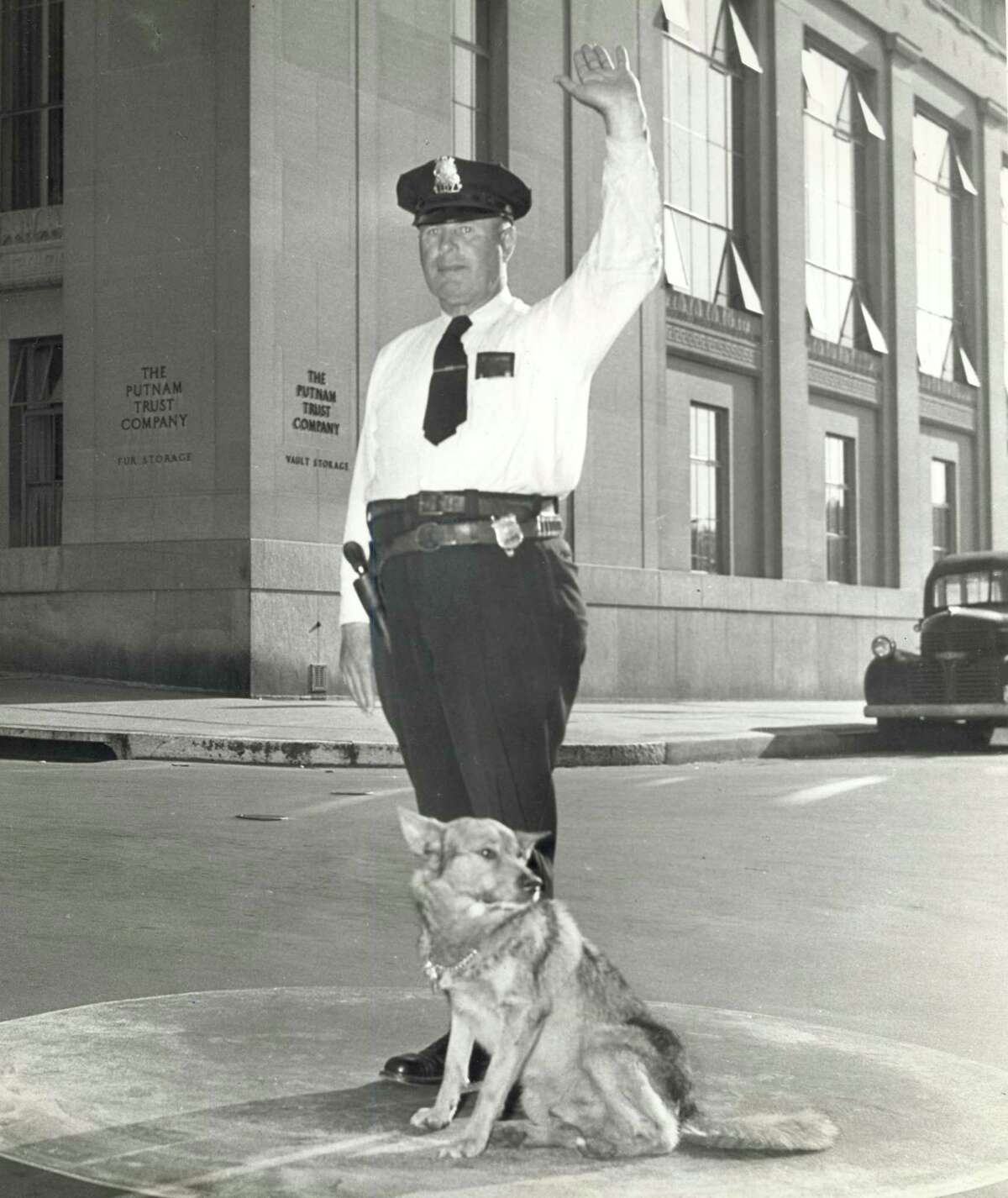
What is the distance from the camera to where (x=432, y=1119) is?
13.0 ft

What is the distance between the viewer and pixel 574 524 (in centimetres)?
2608

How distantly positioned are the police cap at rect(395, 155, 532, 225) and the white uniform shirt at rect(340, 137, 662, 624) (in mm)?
222

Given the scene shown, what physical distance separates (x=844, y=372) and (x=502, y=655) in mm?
30373

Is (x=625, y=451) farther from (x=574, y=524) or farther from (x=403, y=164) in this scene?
(x=403, y=164)

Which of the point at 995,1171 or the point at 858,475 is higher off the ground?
the point at 858,475

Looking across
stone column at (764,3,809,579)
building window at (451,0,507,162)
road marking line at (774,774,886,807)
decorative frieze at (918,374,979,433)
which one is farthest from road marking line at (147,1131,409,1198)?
decorative frieze at (918,374,979,433)

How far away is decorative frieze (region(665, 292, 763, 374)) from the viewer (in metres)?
28.8

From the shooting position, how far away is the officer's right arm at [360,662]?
4438mm

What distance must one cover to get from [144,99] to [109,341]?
115 inches

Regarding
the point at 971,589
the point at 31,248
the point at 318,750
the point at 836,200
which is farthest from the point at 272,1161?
the point at 836,200

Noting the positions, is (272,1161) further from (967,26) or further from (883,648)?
(967,26)

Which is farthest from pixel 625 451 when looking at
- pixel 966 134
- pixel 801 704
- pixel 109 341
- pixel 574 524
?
pixel 966 134

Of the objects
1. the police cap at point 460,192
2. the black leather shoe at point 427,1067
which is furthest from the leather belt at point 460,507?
Answer: the black leather shoe at point 427,1067

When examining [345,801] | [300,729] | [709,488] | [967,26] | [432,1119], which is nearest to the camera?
[432,1119]
